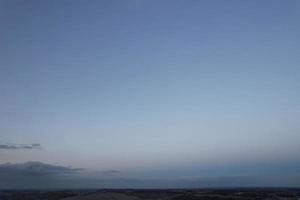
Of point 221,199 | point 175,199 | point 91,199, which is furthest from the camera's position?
point 175,199

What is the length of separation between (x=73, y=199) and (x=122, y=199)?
11484 mm

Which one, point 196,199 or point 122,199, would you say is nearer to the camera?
point 122,199

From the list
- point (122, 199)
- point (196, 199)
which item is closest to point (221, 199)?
point (196, 199)

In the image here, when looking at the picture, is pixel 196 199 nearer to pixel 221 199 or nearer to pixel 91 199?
pixel 221 199

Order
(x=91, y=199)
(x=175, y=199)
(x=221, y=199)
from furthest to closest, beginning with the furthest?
(x=175, y=199)
(x=221, y=199)
(x=91, y=199)

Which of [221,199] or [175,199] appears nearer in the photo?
[221,199]

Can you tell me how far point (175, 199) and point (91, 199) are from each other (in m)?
43.4

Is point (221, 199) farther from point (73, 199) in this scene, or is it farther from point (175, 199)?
point (73, 199)

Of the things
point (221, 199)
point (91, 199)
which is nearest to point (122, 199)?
point (91, 199)

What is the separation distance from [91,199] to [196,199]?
43718 mm

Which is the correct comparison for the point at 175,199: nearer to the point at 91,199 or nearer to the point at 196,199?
the point at 196,199

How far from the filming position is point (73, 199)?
320ft

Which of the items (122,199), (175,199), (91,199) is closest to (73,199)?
(91,199)

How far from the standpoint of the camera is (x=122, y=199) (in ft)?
324
